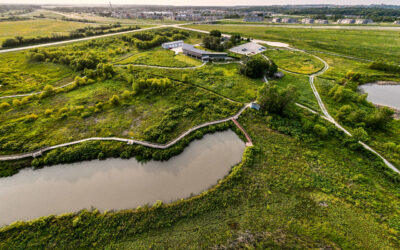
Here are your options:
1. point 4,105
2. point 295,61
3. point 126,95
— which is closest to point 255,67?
point 295,61

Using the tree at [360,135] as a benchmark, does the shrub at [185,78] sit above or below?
above

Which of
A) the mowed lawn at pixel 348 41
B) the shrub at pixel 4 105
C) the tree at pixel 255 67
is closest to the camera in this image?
the shrub at pixel 4 105

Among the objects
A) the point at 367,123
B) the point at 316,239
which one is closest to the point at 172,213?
the point at 316,239

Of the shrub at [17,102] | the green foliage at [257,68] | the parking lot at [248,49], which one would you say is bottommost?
the shrub at [17,102]

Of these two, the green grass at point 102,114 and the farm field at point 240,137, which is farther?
the green grass at point 102,114

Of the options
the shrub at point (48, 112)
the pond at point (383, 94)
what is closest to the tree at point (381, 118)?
the pond at point (383, 94)

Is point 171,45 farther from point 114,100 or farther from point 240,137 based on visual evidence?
point 240,137

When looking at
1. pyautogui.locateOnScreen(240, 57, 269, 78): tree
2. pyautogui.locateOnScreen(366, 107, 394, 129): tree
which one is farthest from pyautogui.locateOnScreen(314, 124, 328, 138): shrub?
pyautogui.locateOnScreen(240, 57, 269, 78): tree

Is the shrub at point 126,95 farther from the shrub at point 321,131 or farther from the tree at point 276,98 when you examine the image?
the shrub at point 321,131
